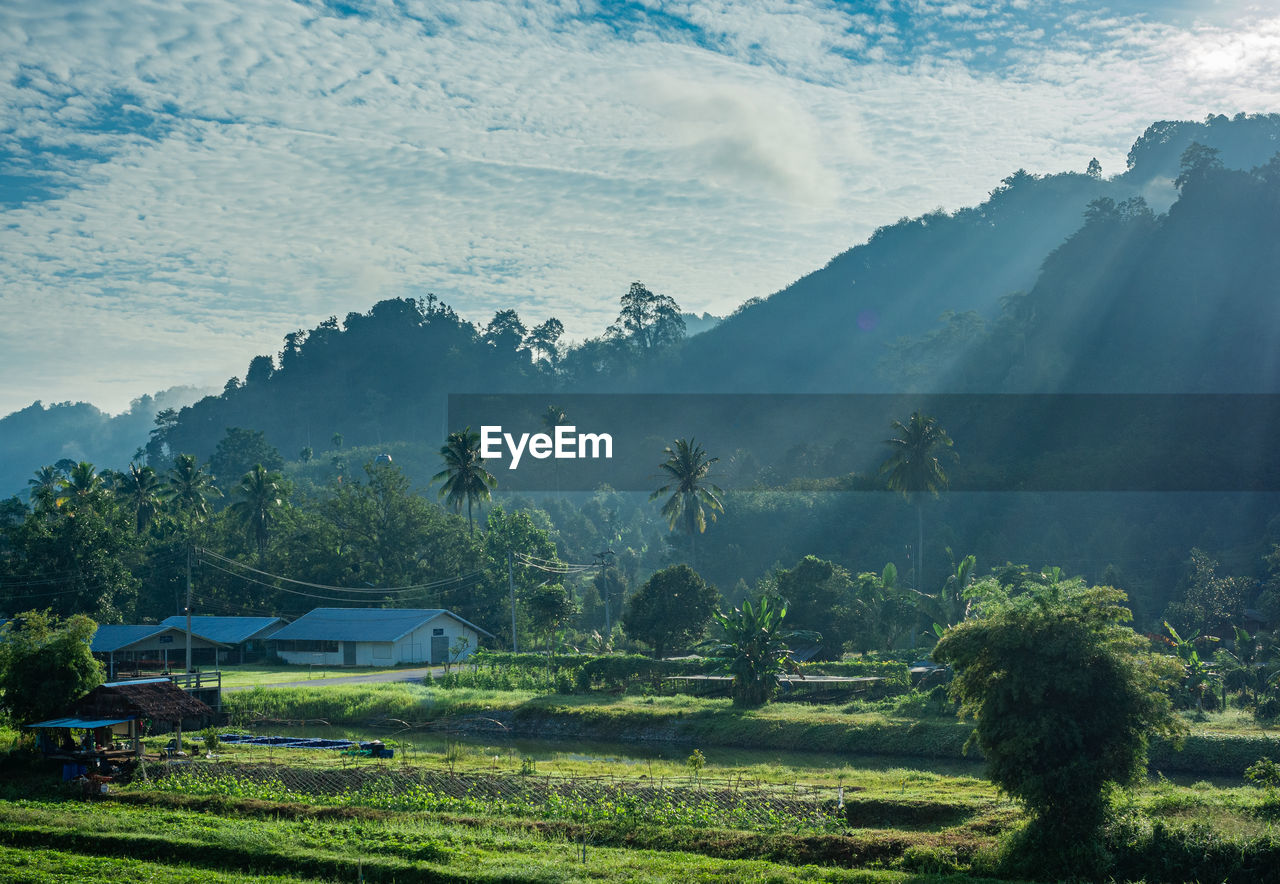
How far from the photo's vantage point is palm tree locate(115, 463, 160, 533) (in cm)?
8500

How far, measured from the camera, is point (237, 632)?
219 ft

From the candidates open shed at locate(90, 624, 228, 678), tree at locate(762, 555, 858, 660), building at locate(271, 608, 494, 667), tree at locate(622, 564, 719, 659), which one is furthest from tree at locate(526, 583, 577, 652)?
open shed at locate(90, 624, 228, 678)

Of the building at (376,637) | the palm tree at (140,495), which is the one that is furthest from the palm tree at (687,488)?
the palm tree at (140,495)

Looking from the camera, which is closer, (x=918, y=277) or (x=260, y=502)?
(x=260, y=502)

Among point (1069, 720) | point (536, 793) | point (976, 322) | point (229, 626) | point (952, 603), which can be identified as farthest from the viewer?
point (976, 322)

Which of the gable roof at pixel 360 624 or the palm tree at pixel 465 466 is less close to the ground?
the palm tree at pixel 465 466

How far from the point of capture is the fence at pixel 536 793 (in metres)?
22.5

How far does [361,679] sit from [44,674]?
25047 mm

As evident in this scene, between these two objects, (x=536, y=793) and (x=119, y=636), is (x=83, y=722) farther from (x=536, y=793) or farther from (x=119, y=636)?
(x=119, y=636)

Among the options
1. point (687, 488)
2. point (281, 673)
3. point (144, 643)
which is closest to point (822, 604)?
point (687, 488)

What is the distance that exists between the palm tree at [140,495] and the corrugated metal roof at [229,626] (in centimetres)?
1945

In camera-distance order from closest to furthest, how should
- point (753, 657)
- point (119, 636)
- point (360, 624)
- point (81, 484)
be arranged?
point (753, 657), point (119, 636), point (360, 624), point (81, 484)

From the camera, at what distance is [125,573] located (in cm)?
6681

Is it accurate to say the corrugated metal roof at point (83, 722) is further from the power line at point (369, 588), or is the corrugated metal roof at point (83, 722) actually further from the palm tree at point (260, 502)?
the palm tree at point (260, 502)
